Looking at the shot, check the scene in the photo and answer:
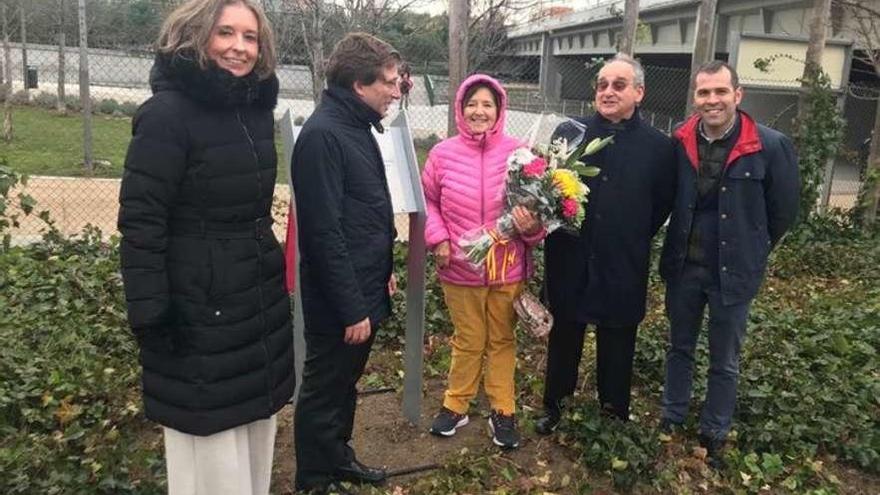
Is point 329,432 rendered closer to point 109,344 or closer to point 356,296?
point 356,296

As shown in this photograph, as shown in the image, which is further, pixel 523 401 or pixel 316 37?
pixel 316 37

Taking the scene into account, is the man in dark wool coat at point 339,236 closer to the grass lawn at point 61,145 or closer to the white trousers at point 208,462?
the white trousers at point 208,462

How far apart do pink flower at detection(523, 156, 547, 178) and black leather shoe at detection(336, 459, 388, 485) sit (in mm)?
1562

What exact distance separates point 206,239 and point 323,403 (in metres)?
1.12

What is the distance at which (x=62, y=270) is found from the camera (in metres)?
5.48

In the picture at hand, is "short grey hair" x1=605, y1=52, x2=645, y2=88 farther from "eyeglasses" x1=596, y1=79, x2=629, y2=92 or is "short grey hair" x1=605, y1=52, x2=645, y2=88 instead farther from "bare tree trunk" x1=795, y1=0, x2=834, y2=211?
"bare tree trunk" x1=795, y1=0, x2=834, y2=211

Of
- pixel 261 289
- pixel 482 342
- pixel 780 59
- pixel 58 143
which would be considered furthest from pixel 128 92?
pixel 261 289

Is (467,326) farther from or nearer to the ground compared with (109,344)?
farther from the ground

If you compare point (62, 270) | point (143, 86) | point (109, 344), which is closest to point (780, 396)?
point (109, 344)

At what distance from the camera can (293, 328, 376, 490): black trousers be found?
10.1ft

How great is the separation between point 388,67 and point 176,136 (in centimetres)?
102

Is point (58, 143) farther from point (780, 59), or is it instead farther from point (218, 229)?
point (218, 229)

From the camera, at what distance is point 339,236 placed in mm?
2797

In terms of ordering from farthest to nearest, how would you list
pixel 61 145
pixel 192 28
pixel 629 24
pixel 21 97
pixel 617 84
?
pixel 21 97 < pixel 61 145 < pixel 629 24 < pixel 617 84 < pixel 192 28
